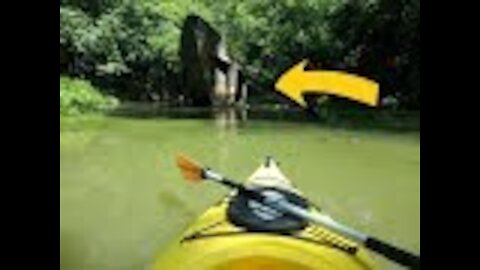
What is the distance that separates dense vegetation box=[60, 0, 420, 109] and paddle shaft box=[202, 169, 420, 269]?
11.4 metres

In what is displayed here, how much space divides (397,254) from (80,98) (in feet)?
36.5

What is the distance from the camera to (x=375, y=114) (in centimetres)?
1441

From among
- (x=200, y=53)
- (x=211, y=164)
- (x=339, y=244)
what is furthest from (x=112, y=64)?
(x=339, y=244)

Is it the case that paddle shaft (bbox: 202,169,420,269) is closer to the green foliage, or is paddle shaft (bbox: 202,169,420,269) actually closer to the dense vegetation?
the green foliage

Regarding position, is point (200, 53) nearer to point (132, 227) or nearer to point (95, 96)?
point (95, 96)

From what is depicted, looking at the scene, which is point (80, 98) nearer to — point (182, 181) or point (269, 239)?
point (182, 181)

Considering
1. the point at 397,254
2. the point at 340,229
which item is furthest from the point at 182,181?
the point at 397,254

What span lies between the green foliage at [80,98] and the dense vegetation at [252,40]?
495 millimetres

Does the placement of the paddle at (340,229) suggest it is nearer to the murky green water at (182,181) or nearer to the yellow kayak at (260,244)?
the yellow kayak at (260,244)

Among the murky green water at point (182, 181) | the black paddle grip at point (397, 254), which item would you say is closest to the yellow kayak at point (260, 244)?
the black paddle grip at point (397, 254)

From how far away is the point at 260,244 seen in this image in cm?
297

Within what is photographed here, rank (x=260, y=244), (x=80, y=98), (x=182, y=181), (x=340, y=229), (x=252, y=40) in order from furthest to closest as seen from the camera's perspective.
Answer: (x=252, y=40) < (x=80, y=98) < (x=182, y=181) < (x=340, y=229) < (x=260, y=244)

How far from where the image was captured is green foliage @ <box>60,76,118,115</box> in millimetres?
12781
